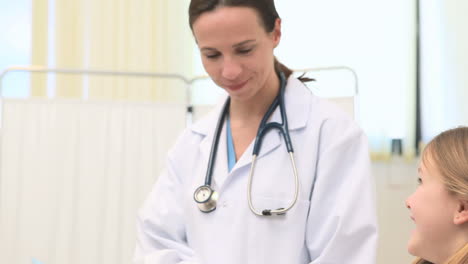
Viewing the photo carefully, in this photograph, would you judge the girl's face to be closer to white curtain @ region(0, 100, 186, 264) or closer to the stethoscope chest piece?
the stethoscope chest piece

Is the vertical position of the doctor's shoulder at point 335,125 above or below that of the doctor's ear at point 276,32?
below

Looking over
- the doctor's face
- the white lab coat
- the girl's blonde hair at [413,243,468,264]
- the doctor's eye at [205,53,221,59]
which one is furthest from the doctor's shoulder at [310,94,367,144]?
the girl's blonde hair at [413,243,468,264]

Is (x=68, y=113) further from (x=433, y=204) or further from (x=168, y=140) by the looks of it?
(x=433, y=204)

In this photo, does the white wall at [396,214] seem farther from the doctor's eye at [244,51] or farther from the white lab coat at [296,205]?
the doctor's eye at [244,51]

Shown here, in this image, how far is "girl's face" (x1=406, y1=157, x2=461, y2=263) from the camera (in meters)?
0.95

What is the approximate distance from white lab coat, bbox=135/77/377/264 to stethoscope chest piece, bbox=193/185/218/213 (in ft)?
0.05

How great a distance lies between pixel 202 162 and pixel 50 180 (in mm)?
1277

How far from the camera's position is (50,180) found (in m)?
2.42

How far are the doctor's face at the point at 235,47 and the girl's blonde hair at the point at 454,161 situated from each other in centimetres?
43

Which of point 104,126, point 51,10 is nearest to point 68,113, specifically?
point 104,126

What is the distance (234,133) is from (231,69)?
0.24 metres

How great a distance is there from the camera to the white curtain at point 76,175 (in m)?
2.39

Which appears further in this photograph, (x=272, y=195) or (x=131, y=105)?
(x=131, y=105)

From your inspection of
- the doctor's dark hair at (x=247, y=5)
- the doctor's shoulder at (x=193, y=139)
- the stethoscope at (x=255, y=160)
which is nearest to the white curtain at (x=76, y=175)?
the doctor's shoulder at (x=193, y=139)
